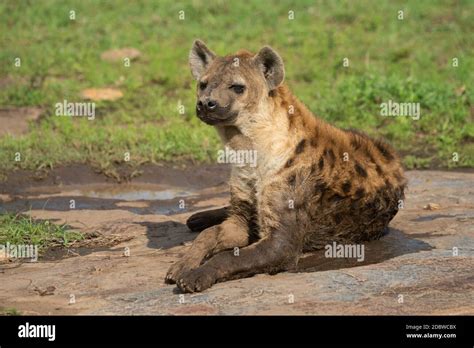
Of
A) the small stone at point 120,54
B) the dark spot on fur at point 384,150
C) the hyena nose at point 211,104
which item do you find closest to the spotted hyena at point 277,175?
the hyena nose at point 211,104

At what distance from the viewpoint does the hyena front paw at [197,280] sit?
17.7ft

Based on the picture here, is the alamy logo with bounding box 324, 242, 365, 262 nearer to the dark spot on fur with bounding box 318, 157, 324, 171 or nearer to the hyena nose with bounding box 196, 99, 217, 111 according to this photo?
the dark spot on fur with bounding box 318, 157, 324, 171

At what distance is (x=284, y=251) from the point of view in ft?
19.1

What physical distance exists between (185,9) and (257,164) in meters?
6.71

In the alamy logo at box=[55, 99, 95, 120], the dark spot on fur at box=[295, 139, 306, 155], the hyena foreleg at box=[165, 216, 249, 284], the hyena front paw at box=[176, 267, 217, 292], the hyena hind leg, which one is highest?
the alamy logo at box=[55, 99, 95, 120]

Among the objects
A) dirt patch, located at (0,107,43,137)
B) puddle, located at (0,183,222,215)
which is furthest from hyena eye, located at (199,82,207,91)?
dirt patch, located at (0,107,43,137)

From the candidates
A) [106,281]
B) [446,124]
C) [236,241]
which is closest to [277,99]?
[236,241]

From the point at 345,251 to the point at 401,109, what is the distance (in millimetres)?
3891

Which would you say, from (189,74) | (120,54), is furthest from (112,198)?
(120,54)

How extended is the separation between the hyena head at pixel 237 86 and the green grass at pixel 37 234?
146 cm

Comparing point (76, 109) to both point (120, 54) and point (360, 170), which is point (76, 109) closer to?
point (120, 54)

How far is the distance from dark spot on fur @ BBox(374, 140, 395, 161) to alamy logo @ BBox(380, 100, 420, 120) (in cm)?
329

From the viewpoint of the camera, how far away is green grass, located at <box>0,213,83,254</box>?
6.63 meters

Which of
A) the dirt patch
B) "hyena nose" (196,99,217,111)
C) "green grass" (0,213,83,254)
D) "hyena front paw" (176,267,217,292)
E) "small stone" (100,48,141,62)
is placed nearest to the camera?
"hyena front paw" (176,267,217,292)
